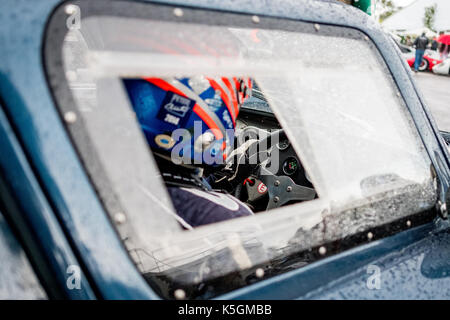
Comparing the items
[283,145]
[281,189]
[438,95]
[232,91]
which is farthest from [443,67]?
[232,91]

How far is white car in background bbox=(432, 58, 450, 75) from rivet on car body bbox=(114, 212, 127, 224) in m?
16.2

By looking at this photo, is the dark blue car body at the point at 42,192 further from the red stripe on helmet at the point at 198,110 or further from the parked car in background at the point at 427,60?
the parked car in background at the point at 427,60

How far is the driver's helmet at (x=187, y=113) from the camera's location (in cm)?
107

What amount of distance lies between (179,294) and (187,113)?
21.4 inches

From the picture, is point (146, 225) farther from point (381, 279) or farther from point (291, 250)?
point (381, 279)

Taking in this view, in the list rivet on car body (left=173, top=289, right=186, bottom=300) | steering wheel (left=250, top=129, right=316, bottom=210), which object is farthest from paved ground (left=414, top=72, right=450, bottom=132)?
rivet on car body (left=173, top=289, right=186, bottom=300)

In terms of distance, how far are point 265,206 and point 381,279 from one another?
1.01 metres

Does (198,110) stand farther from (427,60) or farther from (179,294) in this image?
(427,60)

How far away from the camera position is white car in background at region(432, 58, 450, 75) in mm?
13914

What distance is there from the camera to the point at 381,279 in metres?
0.95
